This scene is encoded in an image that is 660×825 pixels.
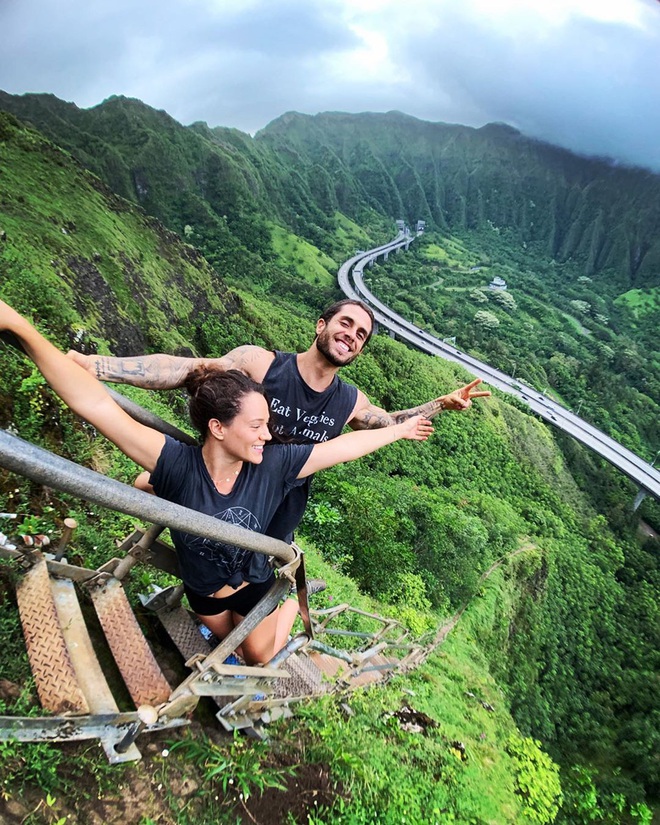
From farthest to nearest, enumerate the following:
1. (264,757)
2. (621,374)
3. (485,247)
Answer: (485,247)
(621,374)
(264,757)

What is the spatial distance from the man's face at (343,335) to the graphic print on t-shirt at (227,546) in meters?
1.20

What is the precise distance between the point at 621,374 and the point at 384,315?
43.4 m

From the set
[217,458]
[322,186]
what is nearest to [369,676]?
[217,458]

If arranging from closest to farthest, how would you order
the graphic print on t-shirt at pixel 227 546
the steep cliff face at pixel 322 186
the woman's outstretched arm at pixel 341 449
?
the graphic print on t-shirt at pixel 227 546 → the woman's outstretched arm at pixel 341 449 → the steep cliff face at pixel 322 186

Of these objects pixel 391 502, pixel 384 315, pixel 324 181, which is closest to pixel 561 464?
pixel 384 315

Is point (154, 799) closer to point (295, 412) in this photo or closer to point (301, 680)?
point (301, 680)

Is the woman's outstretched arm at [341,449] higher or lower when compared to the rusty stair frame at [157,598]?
higher

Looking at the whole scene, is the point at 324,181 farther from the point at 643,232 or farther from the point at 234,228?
the point at 643,232

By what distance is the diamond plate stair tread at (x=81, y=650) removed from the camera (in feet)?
7.20

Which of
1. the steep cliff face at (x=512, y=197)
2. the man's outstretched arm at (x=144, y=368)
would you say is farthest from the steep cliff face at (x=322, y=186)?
the man's outstretched arm at (x=144, y=368)

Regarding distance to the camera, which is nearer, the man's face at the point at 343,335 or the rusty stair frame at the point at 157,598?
the rusty stair frame at the point at 157,598

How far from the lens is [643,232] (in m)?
158

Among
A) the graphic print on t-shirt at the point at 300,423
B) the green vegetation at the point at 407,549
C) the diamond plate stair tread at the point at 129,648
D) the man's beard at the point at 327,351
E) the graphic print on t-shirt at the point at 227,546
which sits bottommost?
the green vegetation at the point at 407,549

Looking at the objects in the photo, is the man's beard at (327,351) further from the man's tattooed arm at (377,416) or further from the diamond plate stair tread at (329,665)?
the diamond plate stair tread at (329,665)
